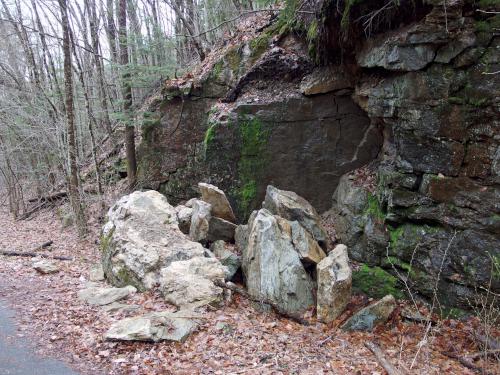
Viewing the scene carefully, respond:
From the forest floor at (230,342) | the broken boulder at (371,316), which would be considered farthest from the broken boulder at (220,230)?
the broken boulder at (371,316)

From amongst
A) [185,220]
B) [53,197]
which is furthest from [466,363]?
[53,197]

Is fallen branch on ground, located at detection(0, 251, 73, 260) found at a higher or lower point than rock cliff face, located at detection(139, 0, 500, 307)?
A: lower

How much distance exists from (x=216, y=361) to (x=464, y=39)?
686 cm

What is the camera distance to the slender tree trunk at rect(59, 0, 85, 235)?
451 inches

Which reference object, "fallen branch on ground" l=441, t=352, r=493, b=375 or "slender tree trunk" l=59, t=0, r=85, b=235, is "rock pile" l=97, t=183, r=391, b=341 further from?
"slender tree trunk" l=59, t=0, r=85, b=235

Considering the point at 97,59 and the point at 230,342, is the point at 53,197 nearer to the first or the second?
the point at 97,59

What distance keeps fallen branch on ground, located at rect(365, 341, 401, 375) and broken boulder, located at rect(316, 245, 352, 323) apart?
932 millimetres

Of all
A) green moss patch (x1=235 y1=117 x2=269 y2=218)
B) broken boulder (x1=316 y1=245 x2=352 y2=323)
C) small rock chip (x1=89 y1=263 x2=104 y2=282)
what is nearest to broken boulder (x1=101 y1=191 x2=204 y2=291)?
small rock chip (x1=89 y1=263 x2=104 y2=282)

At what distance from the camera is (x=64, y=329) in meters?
5.96

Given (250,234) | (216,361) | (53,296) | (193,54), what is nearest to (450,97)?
(250,234)

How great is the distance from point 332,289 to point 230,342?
241cm

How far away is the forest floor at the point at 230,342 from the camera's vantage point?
5.20 m

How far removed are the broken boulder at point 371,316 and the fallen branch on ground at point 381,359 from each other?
501 millimetres

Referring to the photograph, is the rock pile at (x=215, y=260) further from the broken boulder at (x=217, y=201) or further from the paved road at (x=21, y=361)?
the paved road at (x=21, y=361)
